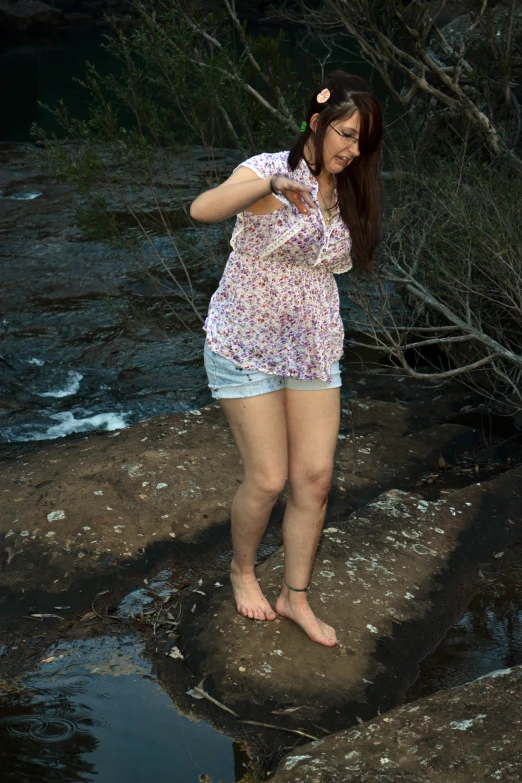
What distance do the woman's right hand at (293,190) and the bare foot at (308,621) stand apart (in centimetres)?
149

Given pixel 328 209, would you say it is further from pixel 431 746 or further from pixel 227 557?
pixel 227 557

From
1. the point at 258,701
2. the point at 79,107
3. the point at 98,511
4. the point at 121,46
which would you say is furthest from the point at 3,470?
the point at 79,107

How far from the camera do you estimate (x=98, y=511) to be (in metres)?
4.39

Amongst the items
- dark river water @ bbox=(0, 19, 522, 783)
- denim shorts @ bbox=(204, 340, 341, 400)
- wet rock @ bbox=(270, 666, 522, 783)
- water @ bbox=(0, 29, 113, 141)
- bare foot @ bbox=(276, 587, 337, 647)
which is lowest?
water @ bbox=(0, 29, 113, 141)

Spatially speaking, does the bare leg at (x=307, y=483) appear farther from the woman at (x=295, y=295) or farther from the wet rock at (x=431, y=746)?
the wet rock at (x=431, y=746)

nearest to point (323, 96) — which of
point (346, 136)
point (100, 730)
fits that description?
point (346, 136)

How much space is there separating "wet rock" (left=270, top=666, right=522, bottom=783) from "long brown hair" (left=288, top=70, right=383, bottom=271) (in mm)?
1406

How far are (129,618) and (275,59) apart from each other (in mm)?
3912

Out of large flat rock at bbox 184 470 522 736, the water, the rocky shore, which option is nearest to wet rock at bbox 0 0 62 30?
the water

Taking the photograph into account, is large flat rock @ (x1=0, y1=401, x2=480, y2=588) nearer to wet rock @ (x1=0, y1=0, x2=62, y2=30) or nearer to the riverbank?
the riverbank

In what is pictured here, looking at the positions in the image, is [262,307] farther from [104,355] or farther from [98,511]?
[104,355]

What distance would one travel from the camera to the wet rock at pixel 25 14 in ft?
108

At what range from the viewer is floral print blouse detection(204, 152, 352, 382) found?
2.96 metres

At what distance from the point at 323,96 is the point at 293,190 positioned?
0.43m
